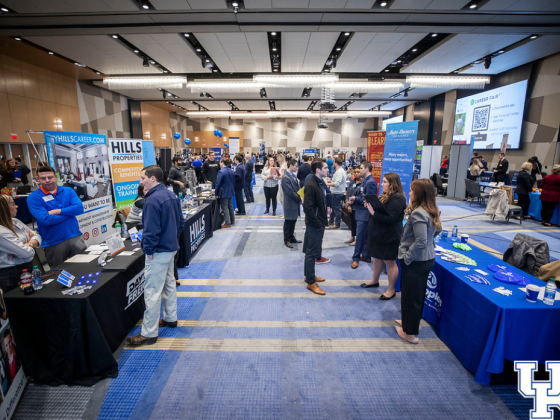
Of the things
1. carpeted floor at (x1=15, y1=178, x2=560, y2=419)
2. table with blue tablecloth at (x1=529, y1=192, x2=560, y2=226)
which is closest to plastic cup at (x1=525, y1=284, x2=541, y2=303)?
carpeted floor at (x1=15, y1=178, x2=560, y2=419)

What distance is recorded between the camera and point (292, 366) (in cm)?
234

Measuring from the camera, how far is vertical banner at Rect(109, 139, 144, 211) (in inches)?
184

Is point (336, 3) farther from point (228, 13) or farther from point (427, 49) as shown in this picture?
point (427, 49)

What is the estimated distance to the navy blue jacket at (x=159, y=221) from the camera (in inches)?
93.4

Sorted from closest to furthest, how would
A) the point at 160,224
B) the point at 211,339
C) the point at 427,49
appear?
the point at 160,224 → the point at 211,339 → the point at 427,49

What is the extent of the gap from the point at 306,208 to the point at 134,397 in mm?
2471

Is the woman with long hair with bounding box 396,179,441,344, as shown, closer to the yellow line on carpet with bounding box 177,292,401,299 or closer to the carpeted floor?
the carpeted floor

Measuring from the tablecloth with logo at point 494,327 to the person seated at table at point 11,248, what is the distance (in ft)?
13.1

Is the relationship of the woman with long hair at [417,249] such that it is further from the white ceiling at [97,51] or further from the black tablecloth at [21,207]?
the black tablecloth at [21,207]

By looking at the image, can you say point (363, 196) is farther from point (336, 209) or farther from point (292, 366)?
point (292, 366)

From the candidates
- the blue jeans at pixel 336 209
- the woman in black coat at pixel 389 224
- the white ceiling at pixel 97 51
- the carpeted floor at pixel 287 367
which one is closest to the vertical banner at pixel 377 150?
the blue jeans at pixel 336 209

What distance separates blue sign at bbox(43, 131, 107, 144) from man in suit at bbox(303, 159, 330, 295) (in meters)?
3.74

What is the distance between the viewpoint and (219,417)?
1.89m

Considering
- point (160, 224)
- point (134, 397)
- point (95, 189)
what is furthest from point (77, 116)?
point (134, 397)
